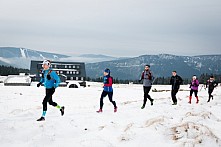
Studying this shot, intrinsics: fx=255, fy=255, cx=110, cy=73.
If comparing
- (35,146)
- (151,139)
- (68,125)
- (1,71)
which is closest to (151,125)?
(151,139)

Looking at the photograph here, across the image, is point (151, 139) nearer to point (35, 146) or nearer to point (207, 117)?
point (35, 146)

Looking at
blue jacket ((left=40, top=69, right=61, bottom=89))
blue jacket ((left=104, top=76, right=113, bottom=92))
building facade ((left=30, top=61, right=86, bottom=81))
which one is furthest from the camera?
building facade ((left=30, top=61, right=86, bottom=81))

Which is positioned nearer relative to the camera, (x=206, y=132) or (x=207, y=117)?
(x=206, y=132)

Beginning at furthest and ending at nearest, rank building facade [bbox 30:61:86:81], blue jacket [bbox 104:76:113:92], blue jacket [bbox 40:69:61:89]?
building facade [bbox 30:61:86:81] → blue jacket [bbox 104:76:113:92] → blue jacket [bbox 40:69:61:89]

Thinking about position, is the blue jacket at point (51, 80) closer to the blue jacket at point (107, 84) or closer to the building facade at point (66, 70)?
the blue jacket at point (107, 84)

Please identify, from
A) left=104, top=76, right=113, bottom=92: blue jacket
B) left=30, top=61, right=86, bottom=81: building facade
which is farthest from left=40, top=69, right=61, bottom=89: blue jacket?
left=30, top=61, right=86, bottom=81: building facade

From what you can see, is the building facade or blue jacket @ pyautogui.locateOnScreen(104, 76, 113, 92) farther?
the building facade

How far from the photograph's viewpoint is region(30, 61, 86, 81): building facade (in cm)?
7700

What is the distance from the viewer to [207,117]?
10.1m

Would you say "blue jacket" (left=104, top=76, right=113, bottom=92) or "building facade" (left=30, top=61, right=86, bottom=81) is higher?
"building facade" (left=30, top=61, right=86, bottom=81)

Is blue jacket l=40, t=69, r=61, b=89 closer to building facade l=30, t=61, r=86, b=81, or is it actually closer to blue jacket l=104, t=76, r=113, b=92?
blue jacket l=104, t=76, r=113, b=92

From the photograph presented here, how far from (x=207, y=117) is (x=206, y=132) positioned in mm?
3537

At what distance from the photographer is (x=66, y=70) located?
254ft

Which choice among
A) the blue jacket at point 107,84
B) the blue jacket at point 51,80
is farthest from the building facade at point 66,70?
the blue jacket at point 51,80
